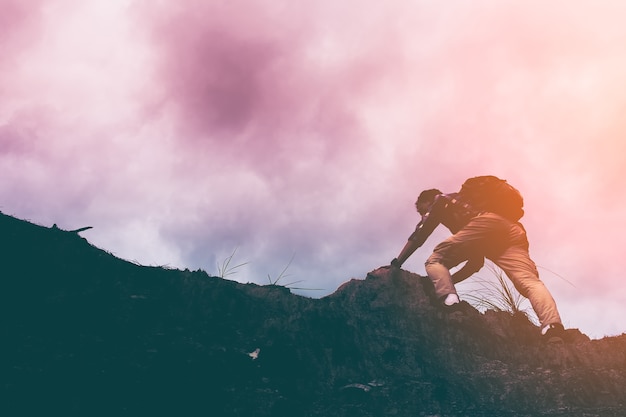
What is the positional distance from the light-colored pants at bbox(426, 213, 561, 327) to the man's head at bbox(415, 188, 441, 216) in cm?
45

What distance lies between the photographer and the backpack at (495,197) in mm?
5434

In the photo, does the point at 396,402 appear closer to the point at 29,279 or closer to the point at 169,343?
the point at 169,343

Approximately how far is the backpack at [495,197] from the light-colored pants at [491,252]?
0.28 ft

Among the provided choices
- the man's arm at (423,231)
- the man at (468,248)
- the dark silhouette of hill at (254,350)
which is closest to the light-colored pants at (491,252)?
the man at (468,248)

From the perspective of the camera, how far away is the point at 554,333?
195 inches

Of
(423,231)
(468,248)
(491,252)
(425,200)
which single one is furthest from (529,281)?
(425,200)

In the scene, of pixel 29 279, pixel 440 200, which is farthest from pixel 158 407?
pixel 440 200

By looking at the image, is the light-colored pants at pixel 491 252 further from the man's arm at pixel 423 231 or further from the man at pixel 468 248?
the man's arm at pixel 423 231

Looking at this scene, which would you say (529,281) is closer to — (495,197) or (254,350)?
(495,197)

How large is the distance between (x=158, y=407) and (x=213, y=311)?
1284 millimetres

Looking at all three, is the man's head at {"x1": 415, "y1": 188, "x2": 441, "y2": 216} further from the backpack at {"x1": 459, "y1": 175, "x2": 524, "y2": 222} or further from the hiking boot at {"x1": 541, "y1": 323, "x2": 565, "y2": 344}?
the hiking boot at {"x1": 541, "y1": 323, "x2": 565, "y2": 344}

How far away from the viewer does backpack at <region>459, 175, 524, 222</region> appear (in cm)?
543

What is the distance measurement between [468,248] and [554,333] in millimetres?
1114

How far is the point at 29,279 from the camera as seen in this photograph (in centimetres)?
463
